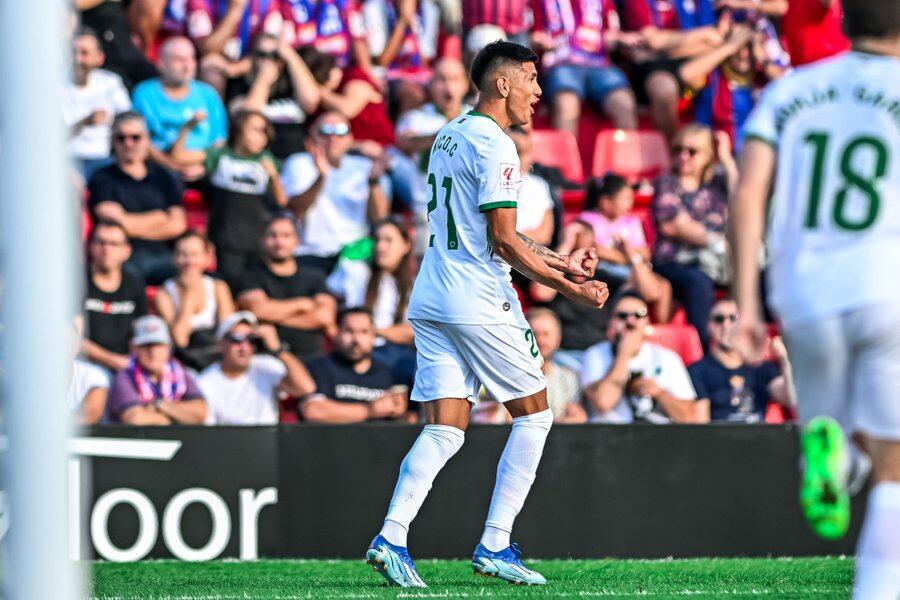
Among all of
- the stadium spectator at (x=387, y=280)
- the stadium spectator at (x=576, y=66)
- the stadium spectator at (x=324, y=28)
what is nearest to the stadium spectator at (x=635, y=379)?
the stadium spectator at (x=387, y=280)

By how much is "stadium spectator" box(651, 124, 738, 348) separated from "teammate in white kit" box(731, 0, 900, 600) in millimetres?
6718

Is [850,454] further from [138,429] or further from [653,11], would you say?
[653,11]

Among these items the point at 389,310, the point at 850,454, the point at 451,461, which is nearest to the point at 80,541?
the point at 451,461

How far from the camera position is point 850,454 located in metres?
4.43

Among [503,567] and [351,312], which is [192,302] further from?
[503,567]

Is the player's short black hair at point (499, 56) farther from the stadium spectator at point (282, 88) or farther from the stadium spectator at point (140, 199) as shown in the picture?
the stadium spectator at point (282, 88)

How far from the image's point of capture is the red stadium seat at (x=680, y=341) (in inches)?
434

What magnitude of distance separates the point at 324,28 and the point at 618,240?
305 cm

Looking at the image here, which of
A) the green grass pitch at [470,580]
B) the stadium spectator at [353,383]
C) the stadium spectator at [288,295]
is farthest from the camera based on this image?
the stadium spectator at [288,295]

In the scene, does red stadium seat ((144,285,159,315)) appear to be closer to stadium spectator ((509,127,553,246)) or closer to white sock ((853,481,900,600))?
stadium spectator ((509,127,553,246))

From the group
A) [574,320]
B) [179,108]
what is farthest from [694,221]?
[179,108]

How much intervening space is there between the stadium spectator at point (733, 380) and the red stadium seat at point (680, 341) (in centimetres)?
29

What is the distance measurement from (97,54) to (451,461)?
439 centimetres

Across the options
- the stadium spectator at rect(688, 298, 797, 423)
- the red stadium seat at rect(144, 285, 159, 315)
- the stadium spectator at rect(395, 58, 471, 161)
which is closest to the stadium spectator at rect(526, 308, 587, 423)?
the stadium spectator at rect(688, 298, 797, 423)
